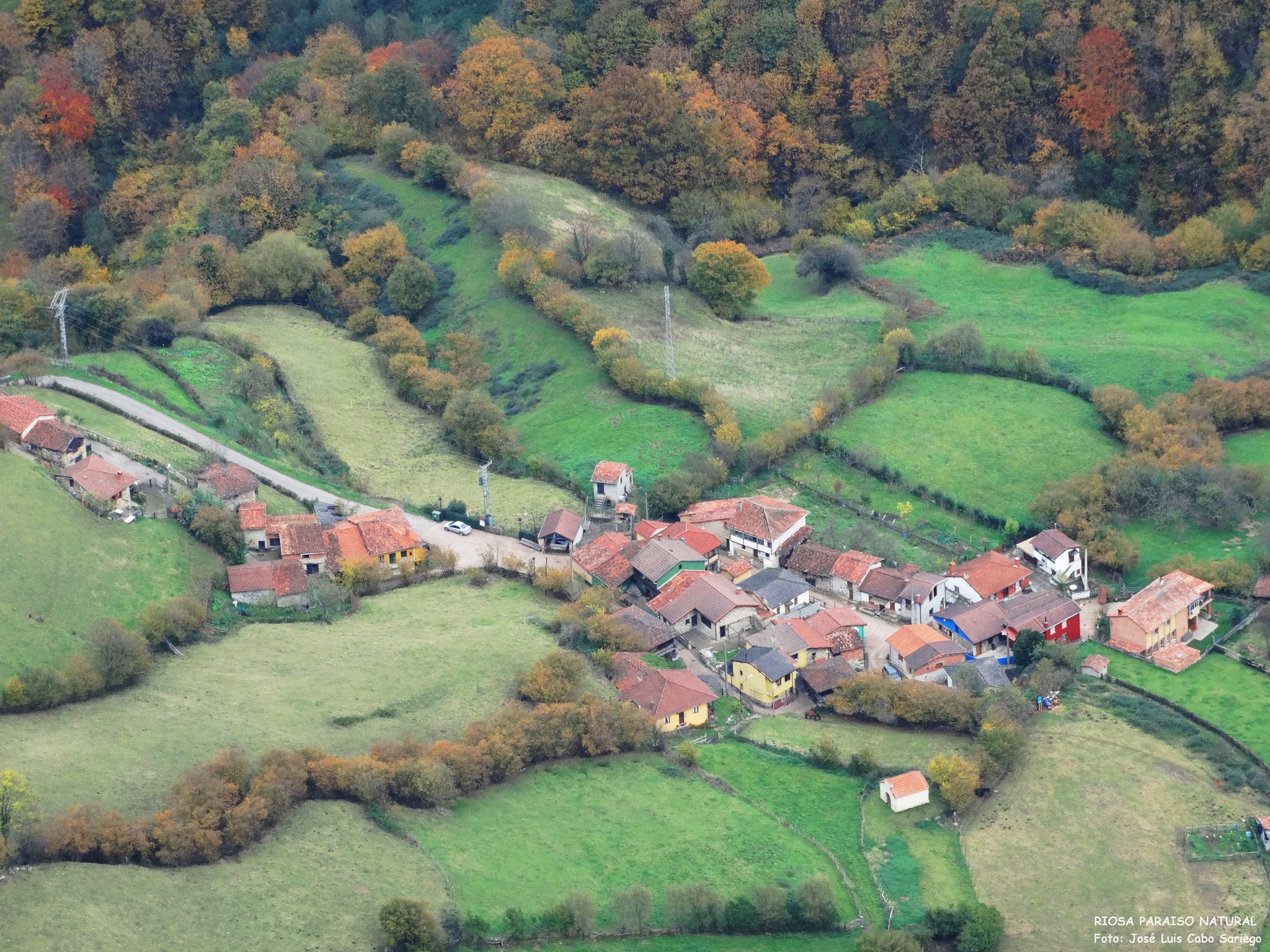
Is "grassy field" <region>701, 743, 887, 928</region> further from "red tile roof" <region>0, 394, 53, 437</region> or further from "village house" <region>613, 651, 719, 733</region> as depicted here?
"red tile roof" <region>0, 394, 53, 437</region>

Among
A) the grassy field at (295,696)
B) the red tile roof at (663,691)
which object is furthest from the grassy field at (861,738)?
the grassy field at (295,696)

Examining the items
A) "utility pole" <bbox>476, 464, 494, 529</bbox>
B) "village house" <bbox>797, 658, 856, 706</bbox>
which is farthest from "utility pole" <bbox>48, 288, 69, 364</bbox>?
"village house" <bbox>797, 658, 856, 706</bbox>

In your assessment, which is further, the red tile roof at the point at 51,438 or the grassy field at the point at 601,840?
the red tile roof at the point at 51,438

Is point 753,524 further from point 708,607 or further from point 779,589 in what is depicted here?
point 708,607

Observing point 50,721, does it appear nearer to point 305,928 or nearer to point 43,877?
point 43,877

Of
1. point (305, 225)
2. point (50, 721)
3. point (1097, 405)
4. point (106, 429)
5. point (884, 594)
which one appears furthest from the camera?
point (305, 225)

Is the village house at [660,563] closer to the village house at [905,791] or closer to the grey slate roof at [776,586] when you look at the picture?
the grey slate roof at [776,586]

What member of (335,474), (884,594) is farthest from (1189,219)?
(335,474)
